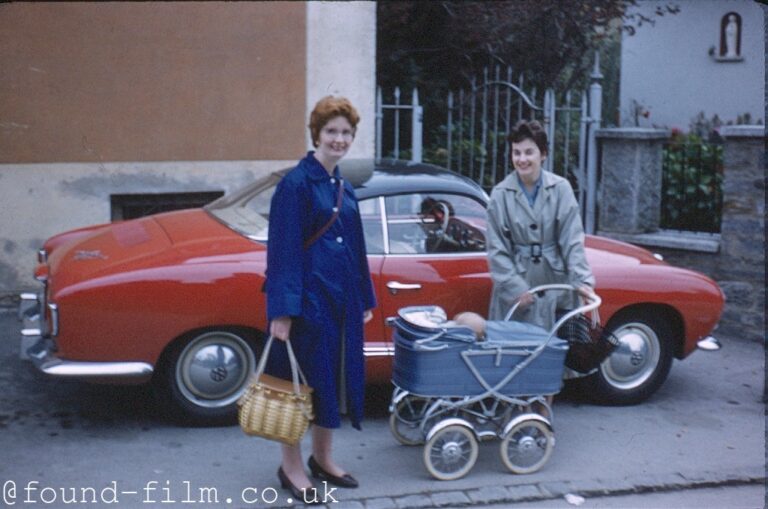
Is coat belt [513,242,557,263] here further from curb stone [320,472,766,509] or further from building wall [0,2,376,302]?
building wall [0,2,376,302]

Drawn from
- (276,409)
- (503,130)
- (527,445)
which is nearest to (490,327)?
(527,445)

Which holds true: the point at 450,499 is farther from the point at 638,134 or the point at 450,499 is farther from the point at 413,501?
the point at 638,134

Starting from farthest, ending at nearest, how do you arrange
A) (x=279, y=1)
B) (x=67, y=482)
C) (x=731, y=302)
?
(x=279, y=1)
(x=731, y=302)
(x=67, y=482)

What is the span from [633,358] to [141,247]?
3.12 m

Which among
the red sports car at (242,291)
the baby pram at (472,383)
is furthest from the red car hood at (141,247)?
the baby pram at (472,383)

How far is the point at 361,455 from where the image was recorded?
566 cm

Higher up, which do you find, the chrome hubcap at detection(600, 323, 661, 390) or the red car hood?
the red car hood

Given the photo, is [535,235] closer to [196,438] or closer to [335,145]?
[335,145]

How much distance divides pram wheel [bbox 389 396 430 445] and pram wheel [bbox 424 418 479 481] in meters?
0.39

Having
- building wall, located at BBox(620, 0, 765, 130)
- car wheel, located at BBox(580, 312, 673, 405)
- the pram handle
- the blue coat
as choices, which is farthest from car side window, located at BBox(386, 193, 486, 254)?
building wall, located at BBox(620, 0, 765, 130)

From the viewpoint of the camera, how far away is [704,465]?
5691 mm

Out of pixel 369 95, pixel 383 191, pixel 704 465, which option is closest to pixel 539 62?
pixel 369 95

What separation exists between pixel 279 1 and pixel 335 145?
5.11 metres

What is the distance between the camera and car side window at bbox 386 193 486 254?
616cm
